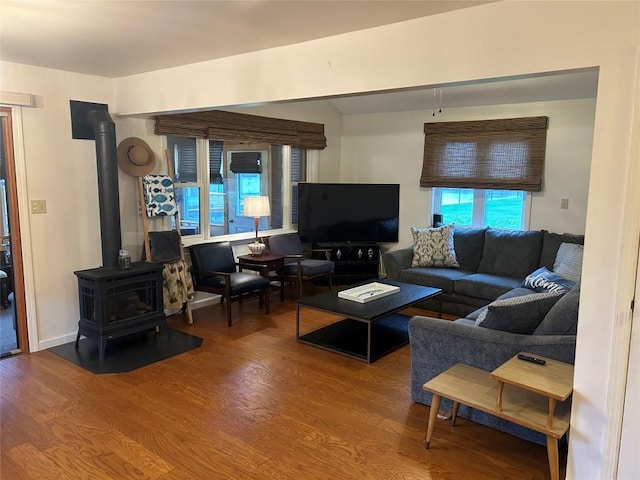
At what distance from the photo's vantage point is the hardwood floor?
250cm

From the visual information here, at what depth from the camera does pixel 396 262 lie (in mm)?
5469

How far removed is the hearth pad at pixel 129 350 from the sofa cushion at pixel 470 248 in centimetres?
301

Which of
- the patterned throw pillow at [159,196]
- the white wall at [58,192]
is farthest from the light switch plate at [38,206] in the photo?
the patterned throw pillow at [159,196]

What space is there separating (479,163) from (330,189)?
182 cm

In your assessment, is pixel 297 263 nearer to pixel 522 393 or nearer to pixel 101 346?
pixel 101 346

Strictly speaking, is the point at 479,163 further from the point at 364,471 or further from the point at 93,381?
the point at 93,381

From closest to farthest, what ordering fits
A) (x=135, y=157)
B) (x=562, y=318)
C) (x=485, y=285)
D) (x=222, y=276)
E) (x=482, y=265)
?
(x=562, y=318) → (x=135, y=157) → (x=222, y=276) → (x=485, y=285) → (x=482, y=265)

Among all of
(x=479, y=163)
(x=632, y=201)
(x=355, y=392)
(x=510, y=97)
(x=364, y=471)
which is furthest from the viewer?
(x=479, y=163)

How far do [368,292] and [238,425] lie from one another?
1.81 meters

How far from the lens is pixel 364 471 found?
8.12 ft

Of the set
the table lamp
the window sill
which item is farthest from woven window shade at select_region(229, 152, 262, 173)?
the window sill

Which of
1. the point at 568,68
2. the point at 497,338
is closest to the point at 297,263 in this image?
the point at 497,338

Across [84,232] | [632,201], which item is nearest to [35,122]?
[84,232]

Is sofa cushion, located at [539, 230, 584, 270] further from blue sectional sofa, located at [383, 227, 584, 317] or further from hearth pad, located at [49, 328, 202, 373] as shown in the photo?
hearth pad, located at [49, 328, 202, 373]
